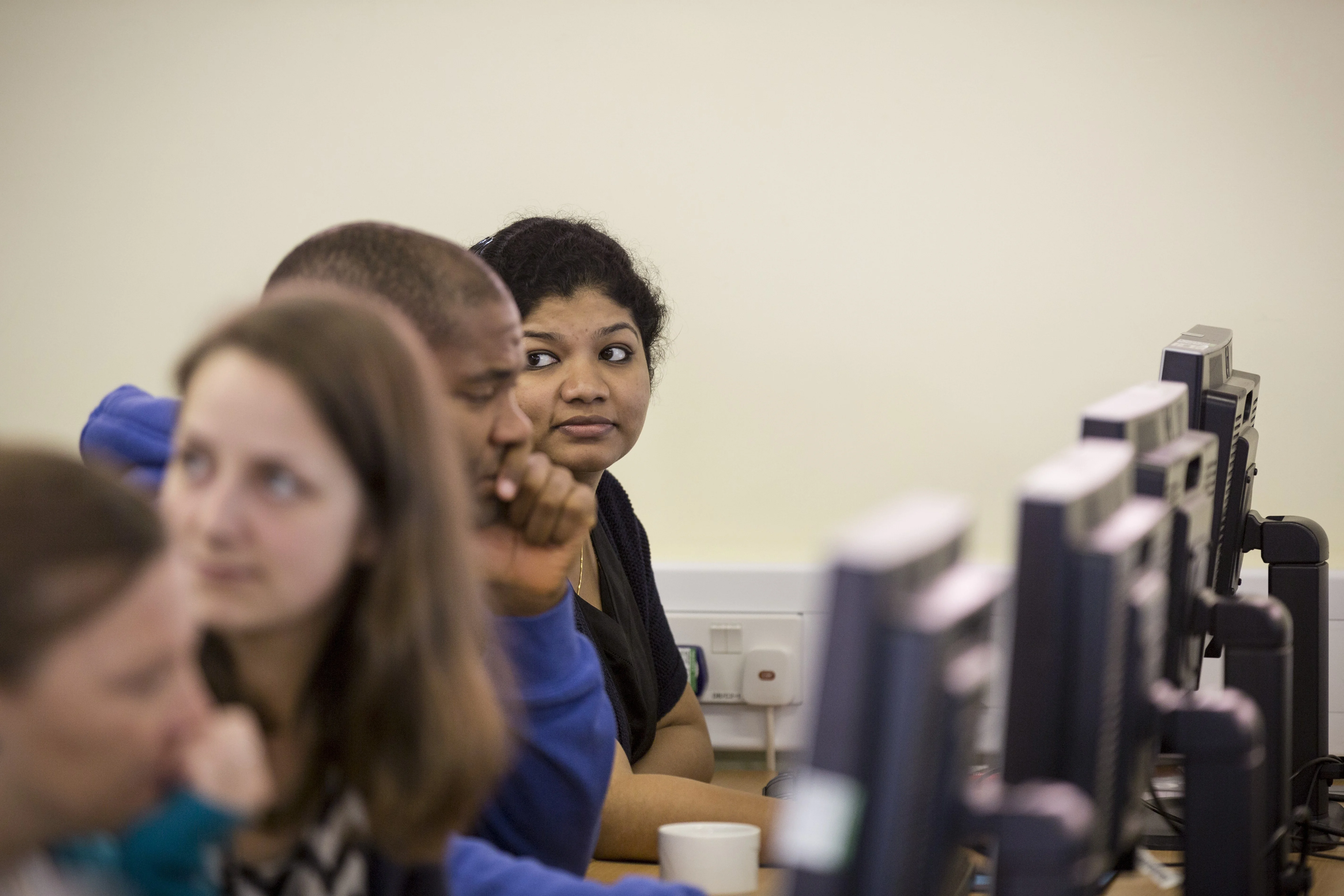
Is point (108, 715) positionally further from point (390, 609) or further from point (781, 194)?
point (781, 194)

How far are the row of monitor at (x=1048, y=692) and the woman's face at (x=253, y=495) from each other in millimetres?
263

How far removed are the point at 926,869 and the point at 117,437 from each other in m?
0.63

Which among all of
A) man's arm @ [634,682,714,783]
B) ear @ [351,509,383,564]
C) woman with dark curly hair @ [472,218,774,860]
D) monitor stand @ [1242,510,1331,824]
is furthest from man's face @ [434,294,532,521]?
monitor stand @ [1242,510,1331,824]

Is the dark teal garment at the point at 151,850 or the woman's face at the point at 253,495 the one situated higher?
the woman's face at the point at 253,495

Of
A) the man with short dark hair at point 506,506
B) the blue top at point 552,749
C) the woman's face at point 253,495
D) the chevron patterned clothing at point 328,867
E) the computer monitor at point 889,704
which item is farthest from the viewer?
the blue top at point 552,749

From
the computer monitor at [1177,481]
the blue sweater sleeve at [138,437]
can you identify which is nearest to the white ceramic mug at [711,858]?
the computer monitor at [1177,481]

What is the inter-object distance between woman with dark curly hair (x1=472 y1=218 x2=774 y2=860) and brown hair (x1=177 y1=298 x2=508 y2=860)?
2.64ft

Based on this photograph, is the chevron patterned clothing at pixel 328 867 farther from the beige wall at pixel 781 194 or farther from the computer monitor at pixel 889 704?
the beige wall at pixel 781 194

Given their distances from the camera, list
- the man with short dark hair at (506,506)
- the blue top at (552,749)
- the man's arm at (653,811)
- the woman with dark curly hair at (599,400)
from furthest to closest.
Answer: the woman with dark curly hair at (599,400)
the man's arm at (653,811)
the blue top at (552,749)
the man with short dark hair at (506,506)

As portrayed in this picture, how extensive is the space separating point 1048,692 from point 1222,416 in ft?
1.98

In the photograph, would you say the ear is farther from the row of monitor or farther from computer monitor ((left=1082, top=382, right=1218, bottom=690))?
computer monitor ((left=1082, top=382, right=1218, bottom=690))

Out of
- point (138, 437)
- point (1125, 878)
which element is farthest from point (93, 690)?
point (1125, 878)

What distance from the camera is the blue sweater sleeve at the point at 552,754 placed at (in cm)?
103

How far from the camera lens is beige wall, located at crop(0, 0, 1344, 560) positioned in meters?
1.99
